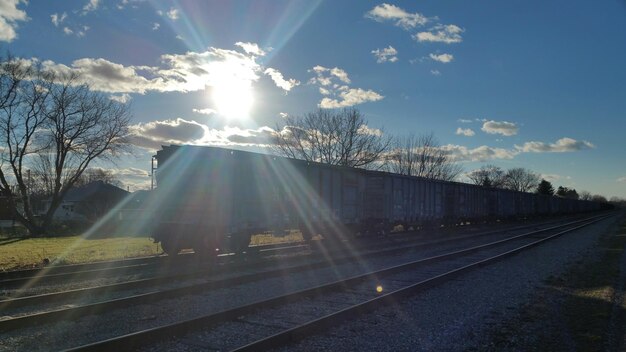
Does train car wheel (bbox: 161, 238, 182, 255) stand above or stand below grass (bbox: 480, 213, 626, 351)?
above

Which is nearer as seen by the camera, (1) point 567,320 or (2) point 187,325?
(2) point 187,325

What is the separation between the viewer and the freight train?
48.1ft

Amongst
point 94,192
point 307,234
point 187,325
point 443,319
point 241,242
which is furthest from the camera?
point 94,192

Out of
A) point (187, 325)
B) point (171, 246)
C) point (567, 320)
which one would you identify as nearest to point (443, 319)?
point (567, 320)

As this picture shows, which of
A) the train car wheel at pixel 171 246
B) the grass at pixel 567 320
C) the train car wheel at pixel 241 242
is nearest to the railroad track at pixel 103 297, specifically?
the train car wheel at pixel 241 242

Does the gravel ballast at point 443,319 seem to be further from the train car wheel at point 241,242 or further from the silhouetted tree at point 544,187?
the silhouetted tree at point 544,187

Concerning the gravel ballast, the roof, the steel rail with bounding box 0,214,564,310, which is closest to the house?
the roof

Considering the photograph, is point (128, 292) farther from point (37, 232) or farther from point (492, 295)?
point (37, 232)

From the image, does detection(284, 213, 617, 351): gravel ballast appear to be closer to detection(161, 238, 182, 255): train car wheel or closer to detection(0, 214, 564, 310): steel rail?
detection(0, 214, 564, 310): steel rail

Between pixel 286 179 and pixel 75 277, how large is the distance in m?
7.74

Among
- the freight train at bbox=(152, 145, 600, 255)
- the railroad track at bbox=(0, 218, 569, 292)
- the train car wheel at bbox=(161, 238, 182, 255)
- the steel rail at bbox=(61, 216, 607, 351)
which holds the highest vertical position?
the freight train at bbox=(152, 145, 600, 255)

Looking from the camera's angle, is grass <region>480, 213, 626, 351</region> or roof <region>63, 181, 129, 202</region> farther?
roof <region>63, 181, 129, 202</region>

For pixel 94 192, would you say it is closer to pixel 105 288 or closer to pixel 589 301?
pixel 105 288

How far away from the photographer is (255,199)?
51.4ft
